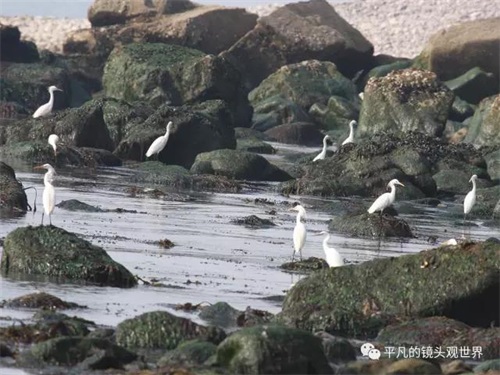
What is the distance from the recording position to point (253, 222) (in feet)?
66.6

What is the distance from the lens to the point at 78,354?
1038 cm

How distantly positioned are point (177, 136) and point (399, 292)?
57.7 ft

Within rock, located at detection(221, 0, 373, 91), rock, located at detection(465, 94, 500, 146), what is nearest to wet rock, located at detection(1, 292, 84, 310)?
rock, located at detection(465, 94, 500, 146)

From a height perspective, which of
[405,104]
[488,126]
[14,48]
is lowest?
[488,126]

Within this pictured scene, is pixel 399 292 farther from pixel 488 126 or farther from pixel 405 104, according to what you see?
pixel 405 104

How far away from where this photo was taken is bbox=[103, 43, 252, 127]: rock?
40.4m

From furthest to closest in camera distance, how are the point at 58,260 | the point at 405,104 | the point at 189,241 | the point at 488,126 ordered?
the point at 405,104
the point at 488,126
the point at 189,241
the point at 58,260

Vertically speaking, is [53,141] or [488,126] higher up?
[488,126]

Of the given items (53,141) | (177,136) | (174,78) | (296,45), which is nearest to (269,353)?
(53,141)

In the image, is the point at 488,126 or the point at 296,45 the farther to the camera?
the point at 296,45

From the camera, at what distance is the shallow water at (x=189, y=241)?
13.2m

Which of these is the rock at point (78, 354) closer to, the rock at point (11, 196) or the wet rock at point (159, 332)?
the wet rock at point (159, 332)

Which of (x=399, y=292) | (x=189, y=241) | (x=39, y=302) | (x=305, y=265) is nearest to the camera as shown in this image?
(x=39, y=302)

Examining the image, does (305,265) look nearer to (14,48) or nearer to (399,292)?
(399,292)
